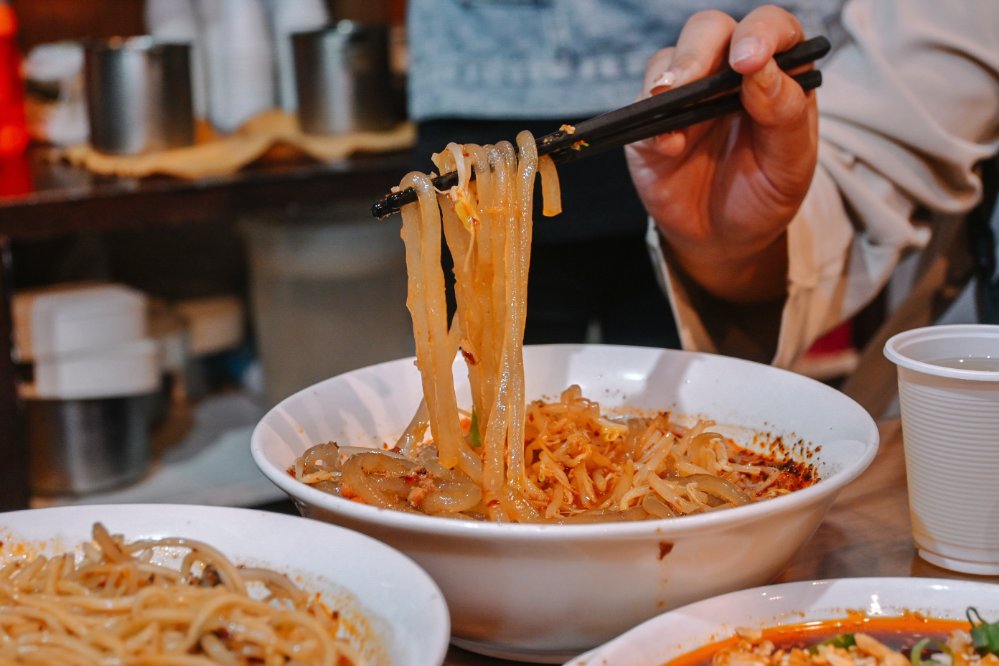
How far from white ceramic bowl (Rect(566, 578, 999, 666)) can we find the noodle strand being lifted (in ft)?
0.48

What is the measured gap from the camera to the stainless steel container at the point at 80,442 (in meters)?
2.87

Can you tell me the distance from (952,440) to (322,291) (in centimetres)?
240

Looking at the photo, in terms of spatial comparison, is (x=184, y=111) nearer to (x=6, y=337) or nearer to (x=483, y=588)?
(x=6, y=337)

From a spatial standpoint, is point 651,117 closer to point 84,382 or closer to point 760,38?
point 760,38

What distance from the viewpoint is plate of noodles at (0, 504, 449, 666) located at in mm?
773

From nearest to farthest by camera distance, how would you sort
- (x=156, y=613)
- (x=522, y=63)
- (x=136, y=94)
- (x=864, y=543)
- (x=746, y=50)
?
(x=156, y=613) < (x=864, y=543) < (x=746, y=50) < (x=522, y=63) < (x=136, y=94)

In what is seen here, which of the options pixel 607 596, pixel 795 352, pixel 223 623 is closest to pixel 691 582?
pixel 607 596

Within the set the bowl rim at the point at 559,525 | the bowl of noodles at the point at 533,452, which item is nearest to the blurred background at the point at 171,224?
the bowl of noodles at the point at 533,452

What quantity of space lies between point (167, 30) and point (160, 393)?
3.80 feet

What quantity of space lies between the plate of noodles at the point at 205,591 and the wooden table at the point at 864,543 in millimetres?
171

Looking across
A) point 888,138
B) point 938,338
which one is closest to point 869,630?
point 938,338

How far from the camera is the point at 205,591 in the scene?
0.82 m

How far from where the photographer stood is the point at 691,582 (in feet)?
2.88

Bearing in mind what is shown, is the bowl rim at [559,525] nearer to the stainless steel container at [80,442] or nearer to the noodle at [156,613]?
the noodle at [156,613]
